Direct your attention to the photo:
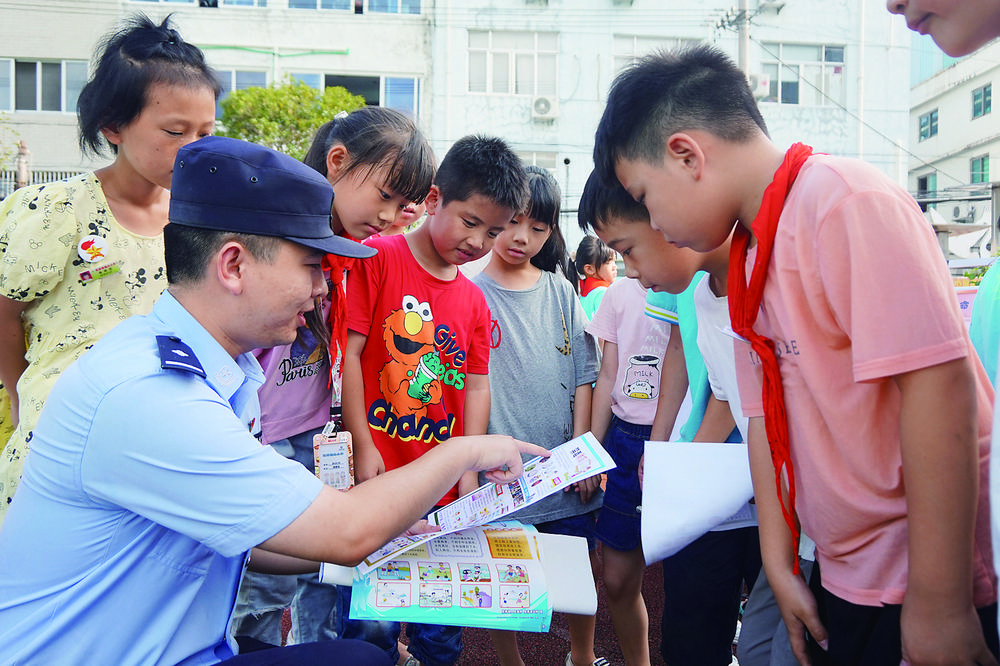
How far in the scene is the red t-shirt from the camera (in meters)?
2.41

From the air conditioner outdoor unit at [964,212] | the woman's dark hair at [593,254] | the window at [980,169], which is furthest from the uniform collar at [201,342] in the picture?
the window at [980,169]

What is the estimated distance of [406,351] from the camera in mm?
2434

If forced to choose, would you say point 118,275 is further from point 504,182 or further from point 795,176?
point 795,176

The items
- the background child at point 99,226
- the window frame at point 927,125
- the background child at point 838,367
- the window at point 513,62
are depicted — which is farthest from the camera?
the window frame at point 927,125

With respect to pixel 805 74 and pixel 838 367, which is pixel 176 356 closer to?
pixel 838 367

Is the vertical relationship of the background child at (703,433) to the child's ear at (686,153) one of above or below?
below

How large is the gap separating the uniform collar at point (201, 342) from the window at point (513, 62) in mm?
16942

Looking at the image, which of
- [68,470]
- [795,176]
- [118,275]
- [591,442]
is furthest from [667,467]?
[118,275]

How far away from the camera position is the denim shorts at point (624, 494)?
266 cm

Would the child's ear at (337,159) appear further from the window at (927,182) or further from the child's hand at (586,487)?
the window at (927,182)

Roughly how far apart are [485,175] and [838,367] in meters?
1.62

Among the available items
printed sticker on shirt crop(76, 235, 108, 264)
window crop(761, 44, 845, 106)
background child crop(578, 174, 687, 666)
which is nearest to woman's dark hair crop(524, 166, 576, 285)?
background child crop(578, 174, 687, 666)

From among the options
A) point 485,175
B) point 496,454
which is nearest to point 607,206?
point 485,175

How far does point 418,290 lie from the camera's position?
2498 mm
